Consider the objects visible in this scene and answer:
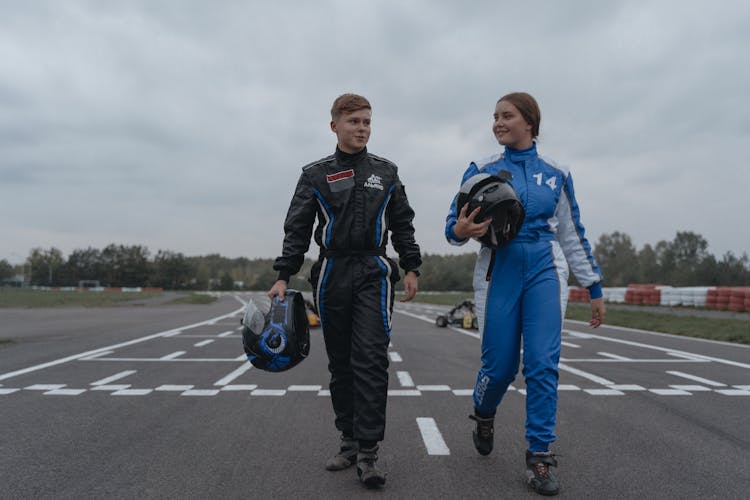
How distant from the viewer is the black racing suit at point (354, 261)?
3236 millimetres

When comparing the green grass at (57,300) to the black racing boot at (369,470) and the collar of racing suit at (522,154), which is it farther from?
the collar of racing suit at (522,154)

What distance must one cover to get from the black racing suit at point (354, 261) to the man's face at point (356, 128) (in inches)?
3.7

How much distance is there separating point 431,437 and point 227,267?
19210 cm

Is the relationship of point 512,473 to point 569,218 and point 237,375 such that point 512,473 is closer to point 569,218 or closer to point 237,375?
point 569,218

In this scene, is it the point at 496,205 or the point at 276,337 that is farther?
the point at 276,337

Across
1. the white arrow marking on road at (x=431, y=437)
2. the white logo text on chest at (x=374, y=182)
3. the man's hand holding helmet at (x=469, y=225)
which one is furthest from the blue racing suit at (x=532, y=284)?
the white logo text on chest at (x=374, y=182)

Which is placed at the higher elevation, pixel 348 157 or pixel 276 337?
pixel 348 157

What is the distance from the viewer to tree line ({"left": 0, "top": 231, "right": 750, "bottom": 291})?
345 ft

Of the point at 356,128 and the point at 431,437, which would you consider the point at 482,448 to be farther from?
the point at 356,128

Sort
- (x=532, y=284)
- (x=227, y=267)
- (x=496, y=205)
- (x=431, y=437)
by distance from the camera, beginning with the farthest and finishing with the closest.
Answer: (x=227, y=267)
(x=431, y=437)
(x=532, y=284)
(x=496, y=205)

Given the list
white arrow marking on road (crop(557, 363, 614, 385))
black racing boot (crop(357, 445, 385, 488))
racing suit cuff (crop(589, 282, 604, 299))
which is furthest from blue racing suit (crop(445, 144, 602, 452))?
white arrow marking on road (crop(557, 363, 614, 385))

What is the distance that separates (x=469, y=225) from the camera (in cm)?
320

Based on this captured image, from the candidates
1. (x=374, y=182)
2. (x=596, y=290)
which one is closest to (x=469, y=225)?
(x=374, y=182)

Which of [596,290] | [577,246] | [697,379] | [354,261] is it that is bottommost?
A: [697,379]
